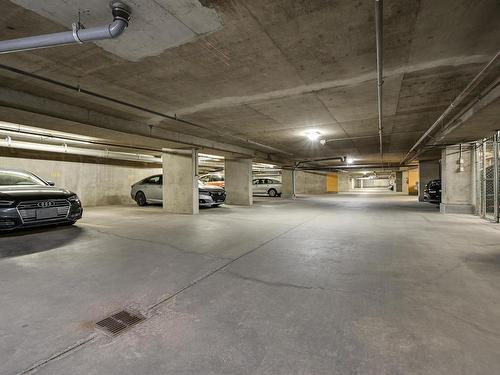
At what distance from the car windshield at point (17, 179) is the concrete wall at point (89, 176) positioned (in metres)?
4.26

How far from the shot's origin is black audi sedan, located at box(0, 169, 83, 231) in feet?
14.4

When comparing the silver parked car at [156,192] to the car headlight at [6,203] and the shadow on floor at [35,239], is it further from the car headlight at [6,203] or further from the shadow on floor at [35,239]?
the car headlight at [6,203]

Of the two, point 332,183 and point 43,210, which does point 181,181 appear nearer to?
point 43,210

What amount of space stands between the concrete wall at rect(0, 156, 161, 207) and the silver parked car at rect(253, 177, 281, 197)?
8.40 meters

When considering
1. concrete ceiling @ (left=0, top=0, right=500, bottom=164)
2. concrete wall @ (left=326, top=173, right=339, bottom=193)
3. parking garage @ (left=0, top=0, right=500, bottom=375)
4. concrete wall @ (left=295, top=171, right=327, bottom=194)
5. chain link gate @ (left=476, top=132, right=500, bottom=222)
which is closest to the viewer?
parking garage @ (left=0, top=0, right=500, bottom=375)

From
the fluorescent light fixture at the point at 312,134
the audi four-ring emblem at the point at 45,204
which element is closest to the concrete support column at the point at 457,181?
the fluorescent light fixture at the point at 312,134

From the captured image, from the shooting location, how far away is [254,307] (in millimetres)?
2105

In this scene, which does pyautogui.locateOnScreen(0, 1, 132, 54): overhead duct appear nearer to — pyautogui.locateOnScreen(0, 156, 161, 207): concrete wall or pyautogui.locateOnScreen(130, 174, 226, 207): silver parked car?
pyautogui.locateOnScreen(130, 174, 226, 207): silver parked car

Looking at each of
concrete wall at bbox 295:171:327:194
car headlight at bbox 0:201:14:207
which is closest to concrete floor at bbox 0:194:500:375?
car headlight at bbox 0:201:14:207

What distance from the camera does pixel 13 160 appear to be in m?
8.85

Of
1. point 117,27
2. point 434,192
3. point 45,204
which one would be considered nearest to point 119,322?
point 117,27

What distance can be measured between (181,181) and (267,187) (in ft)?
34.7

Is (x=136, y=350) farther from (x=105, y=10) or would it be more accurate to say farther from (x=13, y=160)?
(x=13, y=160)

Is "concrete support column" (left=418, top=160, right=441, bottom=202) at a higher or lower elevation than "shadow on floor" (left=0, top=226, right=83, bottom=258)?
higher
